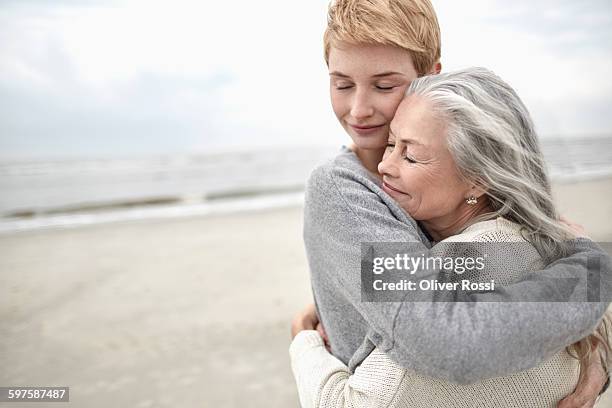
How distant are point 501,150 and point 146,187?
16.5 m

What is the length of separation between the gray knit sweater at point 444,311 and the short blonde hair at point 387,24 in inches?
17.5

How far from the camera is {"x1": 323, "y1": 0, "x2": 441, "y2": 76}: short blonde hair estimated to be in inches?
63.1

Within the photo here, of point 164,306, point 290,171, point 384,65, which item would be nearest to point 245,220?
point 164,306

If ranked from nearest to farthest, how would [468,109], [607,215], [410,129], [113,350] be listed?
1. [468,109]
2. [410,129]
3. [113,350]
4. [607,215]

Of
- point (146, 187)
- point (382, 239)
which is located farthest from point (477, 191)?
point (146, 187)

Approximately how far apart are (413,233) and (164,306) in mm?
4249

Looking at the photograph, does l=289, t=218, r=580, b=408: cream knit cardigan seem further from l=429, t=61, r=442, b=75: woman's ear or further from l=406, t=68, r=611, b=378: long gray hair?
l=429, t=61, r=442, b=75: woman's ear

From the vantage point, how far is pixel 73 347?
4359 millimetres

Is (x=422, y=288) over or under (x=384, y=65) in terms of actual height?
under

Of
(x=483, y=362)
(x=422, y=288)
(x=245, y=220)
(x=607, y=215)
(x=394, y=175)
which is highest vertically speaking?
(x=394, y=175)

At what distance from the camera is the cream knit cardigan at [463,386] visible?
133cm

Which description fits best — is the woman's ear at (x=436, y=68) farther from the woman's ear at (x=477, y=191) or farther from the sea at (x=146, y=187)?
the sea at (x=146, y=187)

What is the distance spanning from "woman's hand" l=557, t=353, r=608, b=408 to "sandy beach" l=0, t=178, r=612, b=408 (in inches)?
32.6

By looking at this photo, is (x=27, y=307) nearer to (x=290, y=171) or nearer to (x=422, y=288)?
(x=422, y=288)
